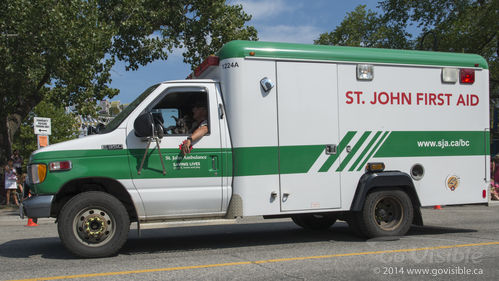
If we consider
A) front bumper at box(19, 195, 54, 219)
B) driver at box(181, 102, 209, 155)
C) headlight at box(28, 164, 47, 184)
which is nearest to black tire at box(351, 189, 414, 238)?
driver at box(181, 102, 209, 155)

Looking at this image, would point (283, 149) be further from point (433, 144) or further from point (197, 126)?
point (433, 144)

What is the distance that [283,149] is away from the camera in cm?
686

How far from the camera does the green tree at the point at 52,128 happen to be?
1881 inches

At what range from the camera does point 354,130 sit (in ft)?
23.8

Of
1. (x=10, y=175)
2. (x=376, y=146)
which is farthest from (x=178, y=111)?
(x=10, y=175)

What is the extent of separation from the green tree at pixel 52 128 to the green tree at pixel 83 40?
101ft

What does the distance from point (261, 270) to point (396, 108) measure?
3.56m

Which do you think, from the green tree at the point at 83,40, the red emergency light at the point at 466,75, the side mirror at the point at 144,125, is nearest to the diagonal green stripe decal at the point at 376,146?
the red emergency light at the point at 466,75

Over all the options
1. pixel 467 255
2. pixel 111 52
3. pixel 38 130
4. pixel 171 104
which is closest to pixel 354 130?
pixel 467 255

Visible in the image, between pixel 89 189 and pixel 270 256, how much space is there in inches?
103

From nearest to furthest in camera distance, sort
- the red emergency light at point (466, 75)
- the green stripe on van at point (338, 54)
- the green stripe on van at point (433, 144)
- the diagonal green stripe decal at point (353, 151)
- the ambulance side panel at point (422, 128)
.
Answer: the green stripe on van at point (338, 54) < the diagonal green stripe decal at point (353, 151) < the ambulance side panel at point (422, 128) < the green stripe on van at point (433, 144) < the red emergency light at point (466, 75)

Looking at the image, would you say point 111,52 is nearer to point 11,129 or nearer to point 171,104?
point 11,129

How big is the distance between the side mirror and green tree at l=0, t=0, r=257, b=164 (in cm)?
992

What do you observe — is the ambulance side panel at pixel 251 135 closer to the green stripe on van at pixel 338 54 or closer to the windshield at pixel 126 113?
the green stripe on van at pixel 338 54
